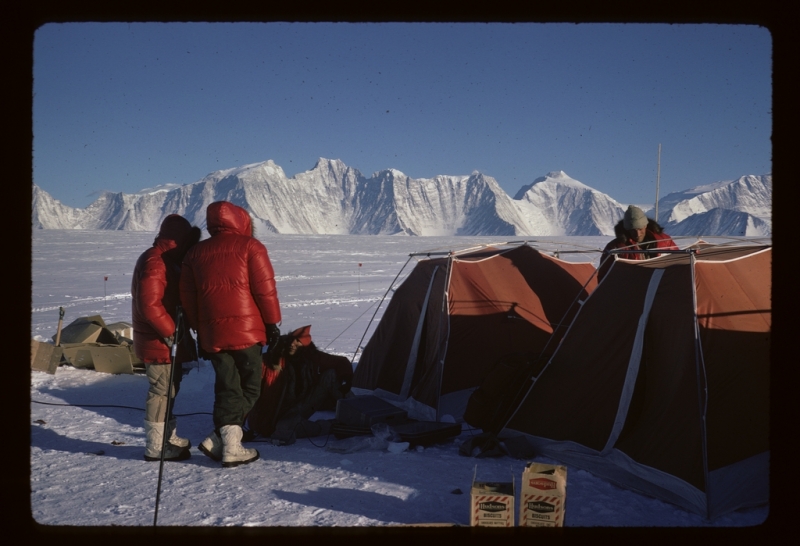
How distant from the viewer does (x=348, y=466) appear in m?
4.03

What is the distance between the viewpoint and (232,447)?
4039 millimetres

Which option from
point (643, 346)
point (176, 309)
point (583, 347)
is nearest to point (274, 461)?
point (176, 309)

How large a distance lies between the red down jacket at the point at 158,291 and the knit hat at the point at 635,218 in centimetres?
426

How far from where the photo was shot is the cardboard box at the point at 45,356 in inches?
269

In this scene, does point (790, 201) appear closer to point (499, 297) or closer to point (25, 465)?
point (499, 297)

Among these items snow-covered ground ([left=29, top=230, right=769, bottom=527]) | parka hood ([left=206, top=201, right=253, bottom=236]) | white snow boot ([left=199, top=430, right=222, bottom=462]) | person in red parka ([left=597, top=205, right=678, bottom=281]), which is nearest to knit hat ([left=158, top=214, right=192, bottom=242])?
parka hood ([left=206, top=201, right=253, bottom=236])

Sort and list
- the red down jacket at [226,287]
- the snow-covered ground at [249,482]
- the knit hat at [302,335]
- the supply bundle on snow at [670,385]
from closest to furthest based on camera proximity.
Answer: the snow-covered ground at [249,482]
the supply bundle on snow at [670,385]
the red down jacket at [226,287]
the knit hat at [302,335]

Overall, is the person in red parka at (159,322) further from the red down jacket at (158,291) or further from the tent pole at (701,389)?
the tent pole at (701,389)

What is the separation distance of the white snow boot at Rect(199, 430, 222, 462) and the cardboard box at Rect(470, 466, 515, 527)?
2.08 m

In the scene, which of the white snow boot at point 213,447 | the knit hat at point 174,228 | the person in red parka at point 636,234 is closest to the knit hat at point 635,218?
the person in red parka at point 636,234

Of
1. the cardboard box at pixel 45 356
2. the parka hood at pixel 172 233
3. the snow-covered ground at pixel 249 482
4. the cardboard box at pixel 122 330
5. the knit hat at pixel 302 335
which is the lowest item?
the snow-covered ground at pixel 249 482

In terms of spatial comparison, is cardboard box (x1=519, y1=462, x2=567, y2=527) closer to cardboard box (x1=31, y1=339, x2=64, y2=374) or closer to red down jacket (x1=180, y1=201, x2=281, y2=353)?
red down jacket (x1=180, y1=201, x2=281, y2=353)
